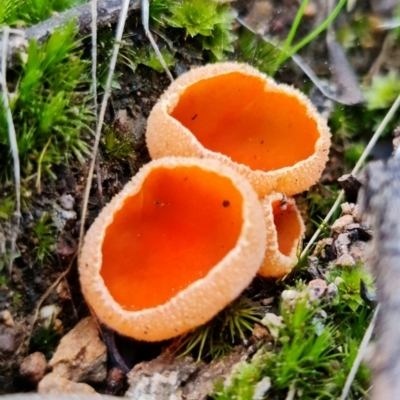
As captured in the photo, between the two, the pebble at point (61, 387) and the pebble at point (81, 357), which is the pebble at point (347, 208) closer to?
the pebble at point (81, 357)

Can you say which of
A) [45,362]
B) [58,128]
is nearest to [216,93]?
[58,128]

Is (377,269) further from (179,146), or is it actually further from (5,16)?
(5,16)

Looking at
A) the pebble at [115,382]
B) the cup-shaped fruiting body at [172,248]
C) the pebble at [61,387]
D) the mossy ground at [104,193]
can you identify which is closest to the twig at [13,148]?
the mossy ground at [104,193]

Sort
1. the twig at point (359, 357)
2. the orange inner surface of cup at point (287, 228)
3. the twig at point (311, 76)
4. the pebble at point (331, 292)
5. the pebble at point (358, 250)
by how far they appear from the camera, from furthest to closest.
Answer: the twig at point (311, 76), the orange inner surface of cup at point (287, 228), the pebble at point (358, 250), the pebble at point (331, 292), the twig at point (359, 357)

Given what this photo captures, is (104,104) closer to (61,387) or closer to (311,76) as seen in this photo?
(61,387)

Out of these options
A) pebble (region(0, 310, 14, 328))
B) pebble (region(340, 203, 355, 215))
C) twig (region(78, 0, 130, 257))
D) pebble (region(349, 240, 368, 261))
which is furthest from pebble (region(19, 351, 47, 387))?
pebble (region(340, 203, 355, 215))

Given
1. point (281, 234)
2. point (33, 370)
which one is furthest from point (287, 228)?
point (33, 370)
